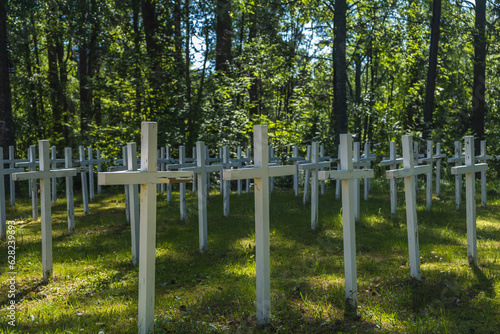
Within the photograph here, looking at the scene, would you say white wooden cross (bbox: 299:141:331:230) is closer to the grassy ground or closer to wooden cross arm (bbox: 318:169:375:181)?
the grassy ground

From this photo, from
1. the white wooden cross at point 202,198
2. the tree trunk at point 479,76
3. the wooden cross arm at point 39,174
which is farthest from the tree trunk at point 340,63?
the wooden cross arm at point 39,174

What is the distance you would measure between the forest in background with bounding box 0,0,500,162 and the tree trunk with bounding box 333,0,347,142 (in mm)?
30

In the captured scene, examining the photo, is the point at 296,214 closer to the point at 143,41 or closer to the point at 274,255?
the point at 274,255

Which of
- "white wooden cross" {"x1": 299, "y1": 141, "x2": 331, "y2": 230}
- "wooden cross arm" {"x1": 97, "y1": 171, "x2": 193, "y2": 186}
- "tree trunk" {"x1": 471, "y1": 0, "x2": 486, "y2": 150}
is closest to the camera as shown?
"wooden cross arm" {"x1": 97, "y1": 171, "x2": 193, "y2": 186}

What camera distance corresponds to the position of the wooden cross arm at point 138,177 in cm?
360

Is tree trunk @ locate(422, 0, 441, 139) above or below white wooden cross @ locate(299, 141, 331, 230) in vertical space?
above

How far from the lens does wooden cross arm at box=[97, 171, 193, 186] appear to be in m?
3.60

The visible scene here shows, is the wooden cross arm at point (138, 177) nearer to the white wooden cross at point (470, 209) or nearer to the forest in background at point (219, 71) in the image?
the white wooden cross at point (470, 209)

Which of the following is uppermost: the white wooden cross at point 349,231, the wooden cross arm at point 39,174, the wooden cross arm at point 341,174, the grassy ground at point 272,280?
the wooden cross arm at point 39,174

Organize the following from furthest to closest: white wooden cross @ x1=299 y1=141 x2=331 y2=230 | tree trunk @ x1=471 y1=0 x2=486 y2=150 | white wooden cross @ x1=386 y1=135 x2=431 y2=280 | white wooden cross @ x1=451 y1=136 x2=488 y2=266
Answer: tree trunk @ x1=471 y1=0 x2=486 y2=150 → white wooden cross @ x1=299 y1=141 x2=331 y2=230 → white wooden cross @ x1=451 y1=136 x2=488 y2=266 → white wooden cross @ x1=386 y1=135 x2=431 y2=280

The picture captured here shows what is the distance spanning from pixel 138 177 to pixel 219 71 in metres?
13.2

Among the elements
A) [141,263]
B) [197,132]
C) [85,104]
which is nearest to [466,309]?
[141,263]

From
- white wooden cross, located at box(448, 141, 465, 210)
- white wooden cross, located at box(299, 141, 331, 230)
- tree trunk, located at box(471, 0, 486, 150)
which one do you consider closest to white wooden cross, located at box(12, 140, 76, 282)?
white wooden cross, located at box(299, 141, 331, 230)

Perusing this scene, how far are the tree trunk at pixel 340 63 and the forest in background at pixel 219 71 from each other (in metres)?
0.03
